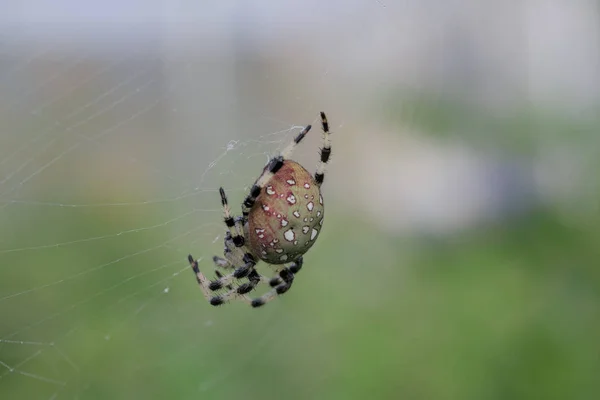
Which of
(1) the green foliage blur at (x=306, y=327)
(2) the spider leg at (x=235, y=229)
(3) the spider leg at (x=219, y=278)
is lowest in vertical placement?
(1) the green foliage blur at (x=306, y=327)

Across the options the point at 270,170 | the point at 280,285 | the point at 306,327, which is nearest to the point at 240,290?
the point at 280,285

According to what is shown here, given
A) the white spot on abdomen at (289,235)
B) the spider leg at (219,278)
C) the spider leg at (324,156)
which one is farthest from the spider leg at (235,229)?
the spider leg at (324,156)

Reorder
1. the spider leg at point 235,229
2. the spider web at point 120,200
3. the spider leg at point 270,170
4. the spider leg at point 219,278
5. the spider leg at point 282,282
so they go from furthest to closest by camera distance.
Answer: the spider web at point 120,200 → the spider leg at point 282,282 → the spider leg at point 219,278 → the spider leg at point 235,229 → the spider leg at point 270,170

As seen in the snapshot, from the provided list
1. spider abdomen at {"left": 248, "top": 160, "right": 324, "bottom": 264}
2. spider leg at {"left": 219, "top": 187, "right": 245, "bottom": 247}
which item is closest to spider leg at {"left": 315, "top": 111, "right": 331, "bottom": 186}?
spider abdomen at {"left": 248, "top": 160, "right": 324, "bottom": 264}

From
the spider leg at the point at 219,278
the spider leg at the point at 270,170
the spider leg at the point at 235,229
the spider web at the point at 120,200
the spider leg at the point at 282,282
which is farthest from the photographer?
the spider web at the point at 120,200

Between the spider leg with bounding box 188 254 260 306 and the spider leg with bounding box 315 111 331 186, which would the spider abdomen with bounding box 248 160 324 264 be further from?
the spider leg with bounding box 188 254 260 306

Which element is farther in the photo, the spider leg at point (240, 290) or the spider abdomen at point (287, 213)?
the spider leg at point (240, 290)

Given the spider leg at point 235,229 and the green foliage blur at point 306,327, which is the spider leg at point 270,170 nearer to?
the spider leg at point 235,229

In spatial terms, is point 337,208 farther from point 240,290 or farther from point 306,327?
point 240,290
